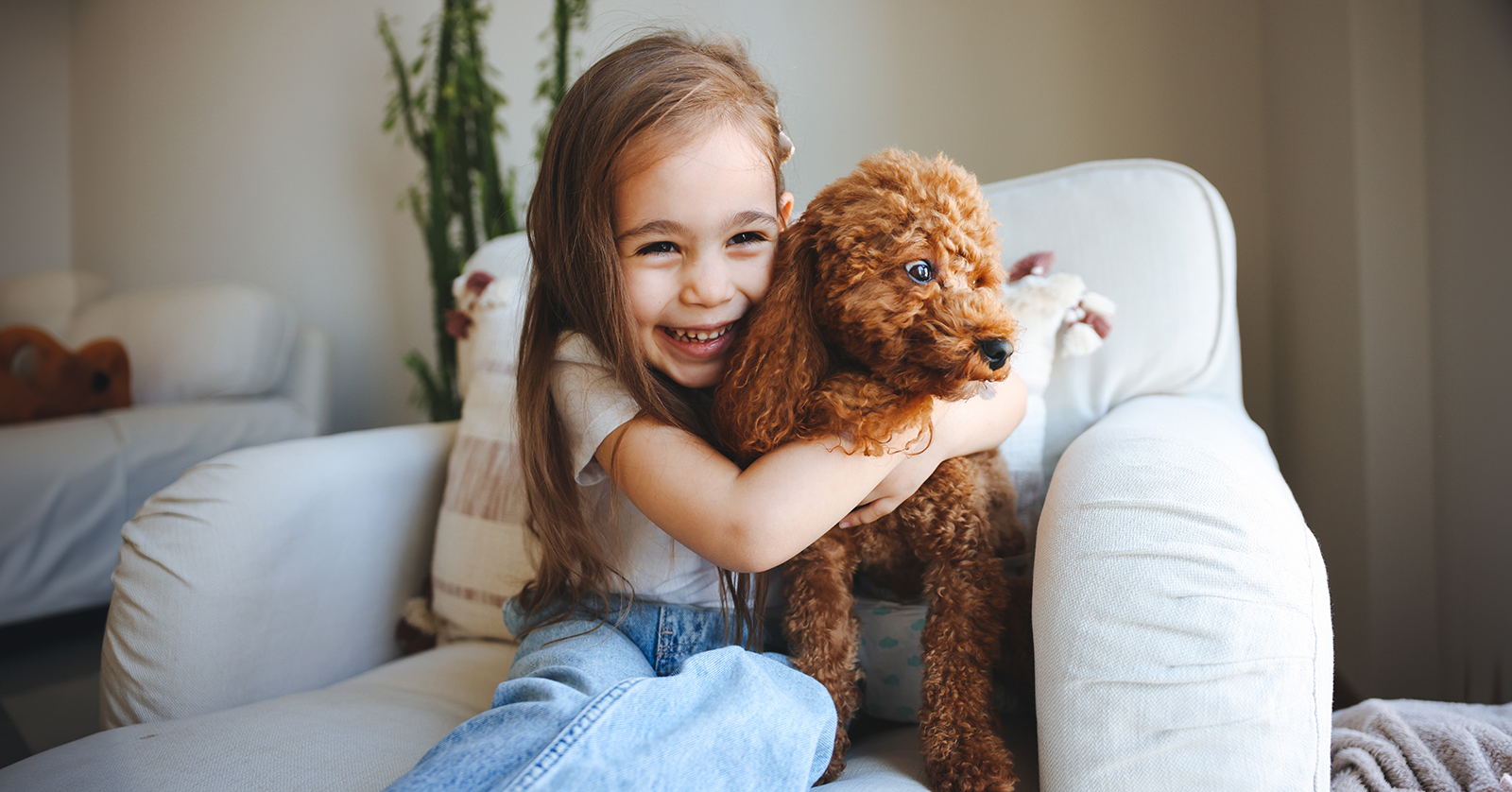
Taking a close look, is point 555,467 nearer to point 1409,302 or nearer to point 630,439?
point 630,439

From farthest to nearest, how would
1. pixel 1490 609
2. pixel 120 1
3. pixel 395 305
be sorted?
pixel 395 305
pixel 120 1
pixel 1490 609

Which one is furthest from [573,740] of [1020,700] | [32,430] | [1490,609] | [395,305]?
[395,305]

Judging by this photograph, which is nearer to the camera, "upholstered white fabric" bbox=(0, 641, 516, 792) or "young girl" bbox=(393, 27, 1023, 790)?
"young girl" bbox=(393, 27, 1023, 790)

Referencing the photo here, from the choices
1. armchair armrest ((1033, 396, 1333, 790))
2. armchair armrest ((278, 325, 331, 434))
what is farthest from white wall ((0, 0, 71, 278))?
armchair armrest ((1033, 396, 1333, 790))

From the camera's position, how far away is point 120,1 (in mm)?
2051

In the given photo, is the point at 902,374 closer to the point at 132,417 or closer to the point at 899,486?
the point at 899,486

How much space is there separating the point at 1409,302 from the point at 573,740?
1.21 meters

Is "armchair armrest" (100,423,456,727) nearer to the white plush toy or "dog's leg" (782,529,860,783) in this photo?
"dog's leg" (782,529,860,783)

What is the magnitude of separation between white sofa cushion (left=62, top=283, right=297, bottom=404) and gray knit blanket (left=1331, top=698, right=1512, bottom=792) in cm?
274

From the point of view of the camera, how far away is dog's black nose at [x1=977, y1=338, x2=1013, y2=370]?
524 millimetres

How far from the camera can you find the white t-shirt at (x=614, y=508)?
739mm

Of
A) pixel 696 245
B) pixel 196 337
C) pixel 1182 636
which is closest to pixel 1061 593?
pixel 1182 636

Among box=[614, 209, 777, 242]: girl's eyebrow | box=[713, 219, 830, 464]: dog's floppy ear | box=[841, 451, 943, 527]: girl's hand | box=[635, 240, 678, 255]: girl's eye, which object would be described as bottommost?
box=[841, 451, 943, 527]: girl's hand

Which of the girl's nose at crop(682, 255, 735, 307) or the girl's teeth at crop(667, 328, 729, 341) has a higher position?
the girl's nose at crop(682, 255, 735, 307)
